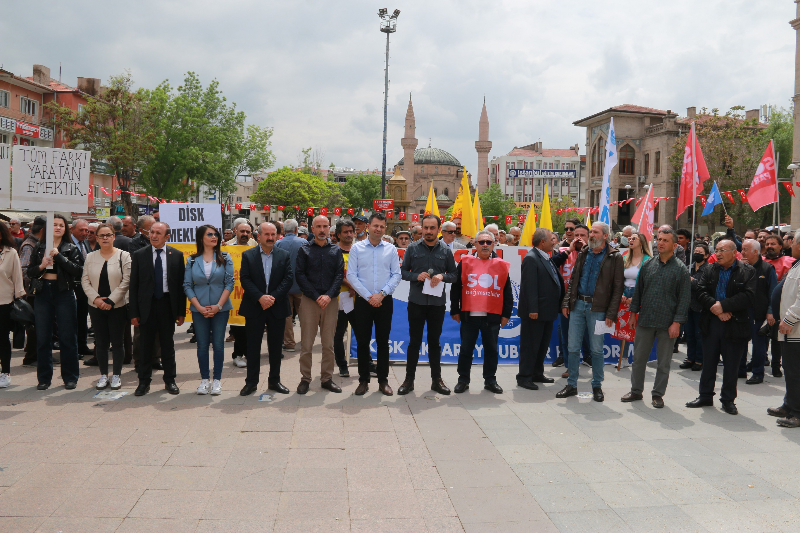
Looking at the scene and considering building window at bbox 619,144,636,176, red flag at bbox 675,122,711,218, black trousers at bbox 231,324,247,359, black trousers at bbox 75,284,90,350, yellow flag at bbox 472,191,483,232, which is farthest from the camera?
building window at bbox 619,144,636,176

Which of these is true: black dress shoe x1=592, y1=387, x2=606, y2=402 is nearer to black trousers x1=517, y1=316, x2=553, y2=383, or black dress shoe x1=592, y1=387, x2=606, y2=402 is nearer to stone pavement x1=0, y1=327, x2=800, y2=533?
stone pavement x1=0, y1=327, x2=800, y2=533

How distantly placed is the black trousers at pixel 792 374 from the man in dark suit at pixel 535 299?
2.54 m

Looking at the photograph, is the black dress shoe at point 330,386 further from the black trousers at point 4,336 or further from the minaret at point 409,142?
the minaret at point 409,142

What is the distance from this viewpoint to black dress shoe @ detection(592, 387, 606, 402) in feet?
24.0

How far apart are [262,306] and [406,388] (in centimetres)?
195

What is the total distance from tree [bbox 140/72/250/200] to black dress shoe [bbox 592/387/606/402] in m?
37.2

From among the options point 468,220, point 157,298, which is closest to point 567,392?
point 157,298

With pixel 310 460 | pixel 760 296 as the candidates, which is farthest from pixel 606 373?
pixel 310 460

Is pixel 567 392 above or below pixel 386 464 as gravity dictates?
above

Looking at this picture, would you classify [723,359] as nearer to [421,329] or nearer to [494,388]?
[494,388]

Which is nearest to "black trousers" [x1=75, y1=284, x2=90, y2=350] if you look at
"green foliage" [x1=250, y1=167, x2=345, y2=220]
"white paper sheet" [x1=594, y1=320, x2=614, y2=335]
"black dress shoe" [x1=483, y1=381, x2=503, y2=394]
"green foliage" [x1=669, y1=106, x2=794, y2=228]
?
"black dress shoe" [x1=483, y1=381, x2=503, y2=394]

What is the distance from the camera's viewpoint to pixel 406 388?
7441mm

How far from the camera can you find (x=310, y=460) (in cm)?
512

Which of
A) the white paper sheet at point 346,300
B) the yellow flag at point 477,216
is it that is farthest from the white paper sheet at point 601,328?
the yellow flag at point 477,216
